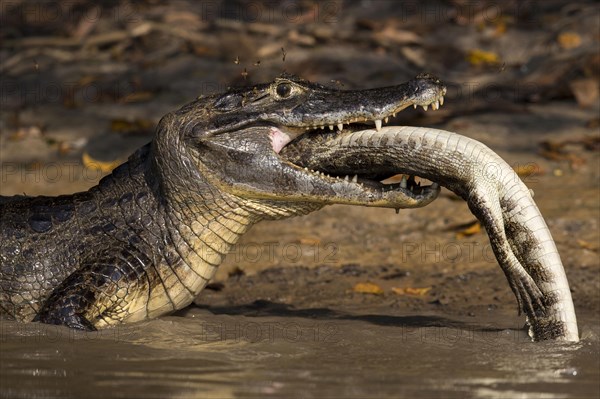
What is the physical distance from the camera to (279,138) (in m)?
5.36

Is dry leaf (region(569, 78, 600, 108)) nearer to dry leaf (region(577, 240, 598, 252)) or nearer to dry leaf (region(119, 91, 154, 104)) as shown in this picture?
dry leaf (region(577, 240, 598, 252))

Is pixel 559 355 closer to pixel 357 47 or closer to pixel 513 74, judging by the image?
pixel 513 74

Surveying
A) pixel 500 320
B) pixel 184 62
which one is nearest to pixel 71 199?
pixel 500 320

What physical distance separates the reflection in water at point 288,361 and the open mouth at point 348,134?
711 millimetres

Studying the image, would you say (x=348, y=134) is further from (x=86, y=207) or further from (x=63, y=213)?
(x=63, y=213)

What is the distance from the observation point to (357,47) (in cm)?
1073

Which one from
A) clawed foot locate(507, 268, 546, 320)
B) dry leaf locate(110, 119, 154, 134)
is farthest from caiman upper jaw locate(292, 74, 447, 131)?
dry leaf locate(110, 119, 154, 134)

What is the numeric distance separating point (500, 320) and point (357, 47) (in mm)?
5438

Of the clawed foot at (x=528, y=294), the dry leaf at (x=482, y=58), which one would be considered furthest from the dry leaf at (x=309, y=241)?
the dry leaf at (x=482, y=58)

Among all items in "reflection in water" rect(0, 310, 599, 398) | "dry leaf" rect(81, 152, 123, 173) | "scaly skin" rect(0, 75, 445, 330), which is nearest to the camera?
"reflection in water" rect(0, 310, 599, 398)

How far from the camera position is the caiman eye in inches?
212

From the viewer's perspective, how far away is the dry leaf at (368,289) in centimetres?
650

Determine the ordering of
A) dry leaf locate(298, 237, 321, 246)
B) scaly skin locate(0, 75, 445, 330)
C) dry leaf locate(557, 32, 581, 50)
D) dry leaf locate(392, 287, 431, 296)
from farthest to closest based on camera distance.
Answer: dry leaf locate(557, 32, 581, 50)
dry leaf locate(298, 237, 321, 246)
dry leaf locate(392, 287, 431, 296)
scaly skin locate(0, 75, 445, 330)

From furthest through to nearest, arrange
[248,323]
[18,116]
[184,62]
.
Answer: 1. [184,62]
2. [18,116]
3. [248,323]
